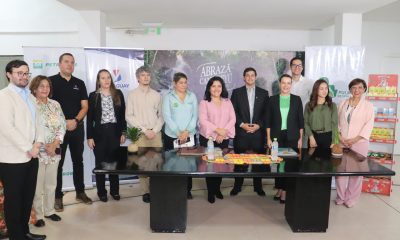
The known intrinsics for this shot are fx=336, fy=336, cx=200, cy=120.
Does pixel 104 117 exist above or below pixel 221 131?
above

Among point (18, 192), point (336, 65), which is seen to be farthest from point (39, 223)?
point (336, 65)

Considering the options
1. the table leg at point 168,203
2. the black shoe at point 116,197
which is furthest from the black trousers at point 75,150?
the table leg at point 168,203

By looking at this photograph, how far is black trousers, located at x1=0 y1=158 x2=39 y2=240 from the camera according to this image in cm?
270

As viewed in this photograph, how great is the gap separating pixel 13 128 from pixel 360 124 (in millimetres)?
3659

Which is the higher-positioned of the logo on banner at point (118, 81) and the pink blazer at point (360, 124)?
the logo on banner at point (118, 81)

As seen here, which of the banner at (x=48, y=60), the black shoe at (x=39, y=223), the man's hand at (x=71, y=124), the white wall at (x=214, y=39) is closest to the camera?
the black shoe at (x=39, y=223)

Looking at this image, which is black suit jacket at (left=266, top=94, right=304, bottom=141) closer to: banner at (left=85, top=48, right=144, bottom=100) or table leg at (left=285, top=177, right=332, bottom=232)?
table leg at (left=285, top=177, right=332, bottom=232)

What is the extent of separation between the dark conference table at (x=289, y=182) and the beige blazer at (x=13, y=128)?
0.66 meters

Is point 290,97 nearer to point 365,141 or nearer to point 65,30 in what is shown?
point 365,141

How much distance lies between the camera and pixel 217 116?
3.95 m

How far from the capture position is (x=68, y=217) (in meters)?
3.66

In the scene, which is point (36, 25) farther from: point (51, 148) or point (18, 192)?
point (18, 192)

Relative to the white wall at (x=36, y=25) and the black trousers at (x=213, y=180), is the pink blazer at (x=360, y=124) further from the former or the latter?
the white wall at (x=36, y=25)

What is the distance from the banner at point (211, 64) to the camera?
5.49 meters
